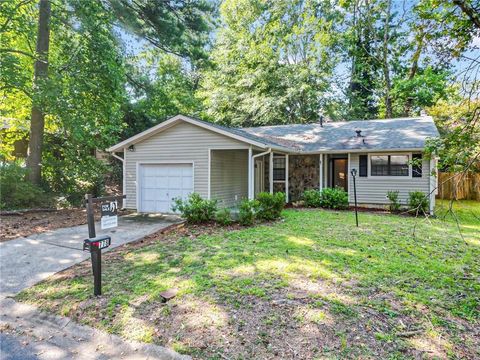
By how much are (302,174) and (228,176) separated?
154 inches

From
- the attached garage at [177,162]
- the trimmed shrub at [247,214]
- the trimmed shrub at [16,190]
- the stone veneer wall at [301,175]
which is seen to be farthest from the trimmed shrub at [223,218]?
the trimmed shrub at [16,190]

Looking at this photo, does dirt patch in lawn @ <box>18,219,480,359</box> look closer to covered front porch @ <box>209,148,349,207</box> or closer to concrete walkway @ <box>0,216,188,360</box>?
concrete walkway @ <box>0,216,188,360</box>

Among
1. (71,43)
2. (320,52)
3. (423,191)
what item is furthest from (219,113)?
(423,191)

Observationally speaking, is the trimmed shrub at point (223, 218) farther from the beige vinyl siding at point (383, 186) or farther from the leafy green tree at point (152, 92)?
the leafy green tree at point (152, 92)

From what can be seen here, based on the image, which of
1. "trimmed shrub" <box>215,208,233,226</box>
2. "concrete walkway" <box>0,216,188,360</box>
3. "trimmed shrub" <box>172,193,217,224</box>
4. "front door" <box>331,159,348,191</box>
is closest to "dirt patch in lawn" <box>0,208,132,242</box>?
"concrete walkway" <box>0,216,188,360</box>

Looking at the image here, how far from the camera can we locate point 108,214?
14.3 ft

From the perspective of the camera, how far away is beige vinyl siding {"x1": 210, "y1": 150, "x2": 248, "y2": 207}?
37.7 feet

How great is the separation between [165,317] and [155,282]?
103 cm

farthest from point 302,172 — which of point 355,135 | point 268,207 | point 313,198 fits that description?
point 268,207

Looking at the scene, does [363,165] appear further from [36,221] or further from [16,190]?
[16,190]

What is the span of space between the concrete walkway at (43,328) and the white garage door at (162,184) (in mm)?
4942

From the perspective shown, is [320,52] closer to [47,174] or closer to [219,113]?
[219,113]

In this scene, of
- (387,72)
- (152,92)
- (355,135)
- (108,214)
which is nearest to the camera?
(108,214)

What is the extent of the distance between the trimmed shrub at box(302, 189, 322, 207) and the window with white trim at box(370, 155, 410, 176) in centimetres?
228
